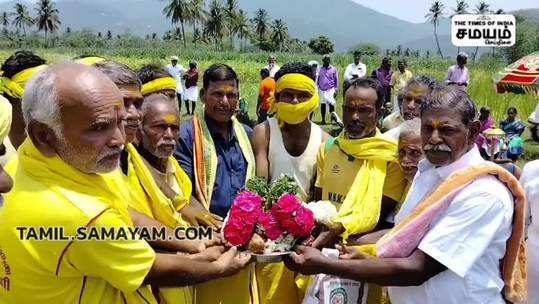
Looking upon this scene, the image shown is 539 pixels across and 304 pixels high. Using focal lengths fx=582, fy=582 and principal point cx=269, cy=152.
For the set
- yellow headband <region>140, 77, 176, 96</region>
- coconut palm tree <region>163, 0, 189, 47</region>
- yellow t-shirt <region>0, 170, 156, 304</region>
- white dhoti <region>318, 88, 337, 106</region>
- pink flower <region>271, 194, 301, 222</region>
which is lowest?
white dhoti <region>318, 88, 337, 106</region>

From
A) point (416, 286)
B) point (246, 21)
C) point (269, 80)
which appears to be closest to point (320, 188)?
point (416, 286)

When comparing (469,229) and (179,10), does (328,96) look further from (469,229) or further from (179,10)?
(179,10)

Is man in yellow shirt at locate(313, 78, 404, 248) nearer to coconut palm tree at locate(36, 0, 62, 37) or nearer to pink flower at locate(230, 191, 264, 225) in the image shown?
pink flower at locate(230, 191, 264, 225)

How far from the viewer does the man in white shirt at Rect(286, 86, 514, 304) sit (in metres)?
2.59

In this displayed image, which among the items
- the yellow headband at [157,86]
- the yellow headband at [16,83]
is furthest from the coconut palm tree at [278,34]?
the yellow headband at [16,83]

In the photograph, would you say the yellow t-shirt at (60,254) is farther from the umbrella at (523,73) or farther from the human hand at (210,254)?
the umbrella at (523,73)

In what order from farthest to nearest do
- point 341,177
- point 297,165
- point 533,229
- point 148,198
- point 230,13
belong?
point 230,13
point 297,165
point 341,177
point 533,229
point 148,198

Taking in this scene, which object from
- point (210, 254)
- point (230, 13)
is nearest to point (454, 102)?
point (210, 254)

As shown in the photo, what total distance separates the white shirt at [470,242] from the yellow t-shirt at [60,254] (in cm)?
133

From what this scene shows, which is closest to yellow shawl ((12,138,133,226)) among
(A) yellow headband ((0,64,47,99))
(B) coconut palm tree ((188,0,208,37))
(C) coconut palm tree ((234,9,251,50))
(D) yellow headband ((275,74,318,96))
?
(A) yellow headband ((0,64,47,99))

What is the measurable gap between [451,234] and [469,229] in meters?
0.08

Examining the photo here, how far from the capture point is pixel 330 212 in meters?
3.61

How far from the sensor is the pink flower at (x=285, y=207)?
3344 mm

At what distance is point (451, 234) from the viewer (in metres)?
2.60
